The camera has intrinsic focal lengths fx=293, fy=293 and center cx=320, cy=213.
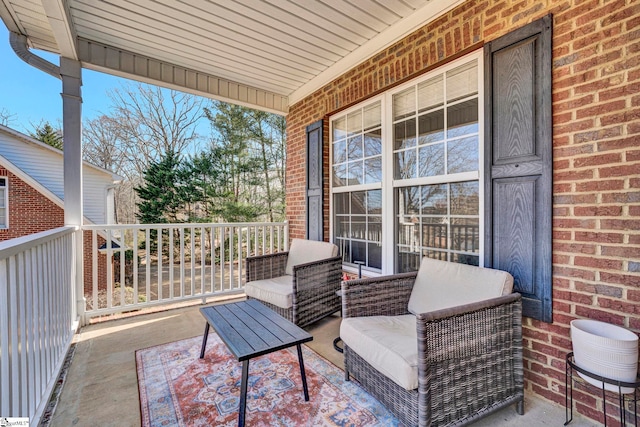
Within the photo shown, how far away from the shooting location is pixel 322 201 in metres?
3.89

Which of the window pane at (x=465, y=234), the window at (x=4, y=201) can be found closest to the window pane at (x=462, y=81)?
the window pane at (x=465, y=234)

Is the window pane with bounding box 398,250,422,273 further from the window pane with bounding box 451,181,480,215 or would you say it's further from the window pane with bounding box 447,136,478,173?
the window pane with bounding box 447,136,478,173

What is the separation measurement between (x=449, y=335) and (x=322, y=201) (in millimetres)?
2606

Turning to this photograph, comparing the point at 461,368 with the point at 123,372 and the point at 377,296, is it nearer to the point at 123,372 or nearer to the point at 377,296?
the point at 377,296

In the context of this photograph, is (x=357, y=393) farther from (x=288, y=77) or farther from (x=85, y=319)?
(x=288, y=77)

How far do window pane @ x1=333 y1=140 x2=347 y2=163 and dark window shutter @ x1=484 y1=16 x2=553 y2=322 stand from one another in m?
1.82

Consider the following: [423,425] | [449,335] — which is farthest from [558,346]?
[423,425]

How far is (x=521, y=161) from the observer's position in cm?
194

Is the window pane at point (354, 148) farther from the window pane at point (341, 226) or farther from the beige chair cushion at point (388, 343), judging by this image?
the beige chair cushion at point (388, 343)

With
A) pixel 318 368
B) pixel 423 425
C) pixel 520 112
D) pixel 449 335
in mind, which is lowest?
pixel 318 368

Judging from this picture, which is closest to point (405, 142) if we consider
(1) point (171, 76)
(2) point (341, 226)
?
(2) point (341, 226)

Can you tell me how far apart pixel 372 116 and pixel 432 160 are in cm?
100

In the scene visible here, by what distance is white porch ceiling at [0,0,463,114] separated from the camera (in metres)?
2.48

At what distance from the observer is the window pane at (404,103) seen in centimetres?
284
